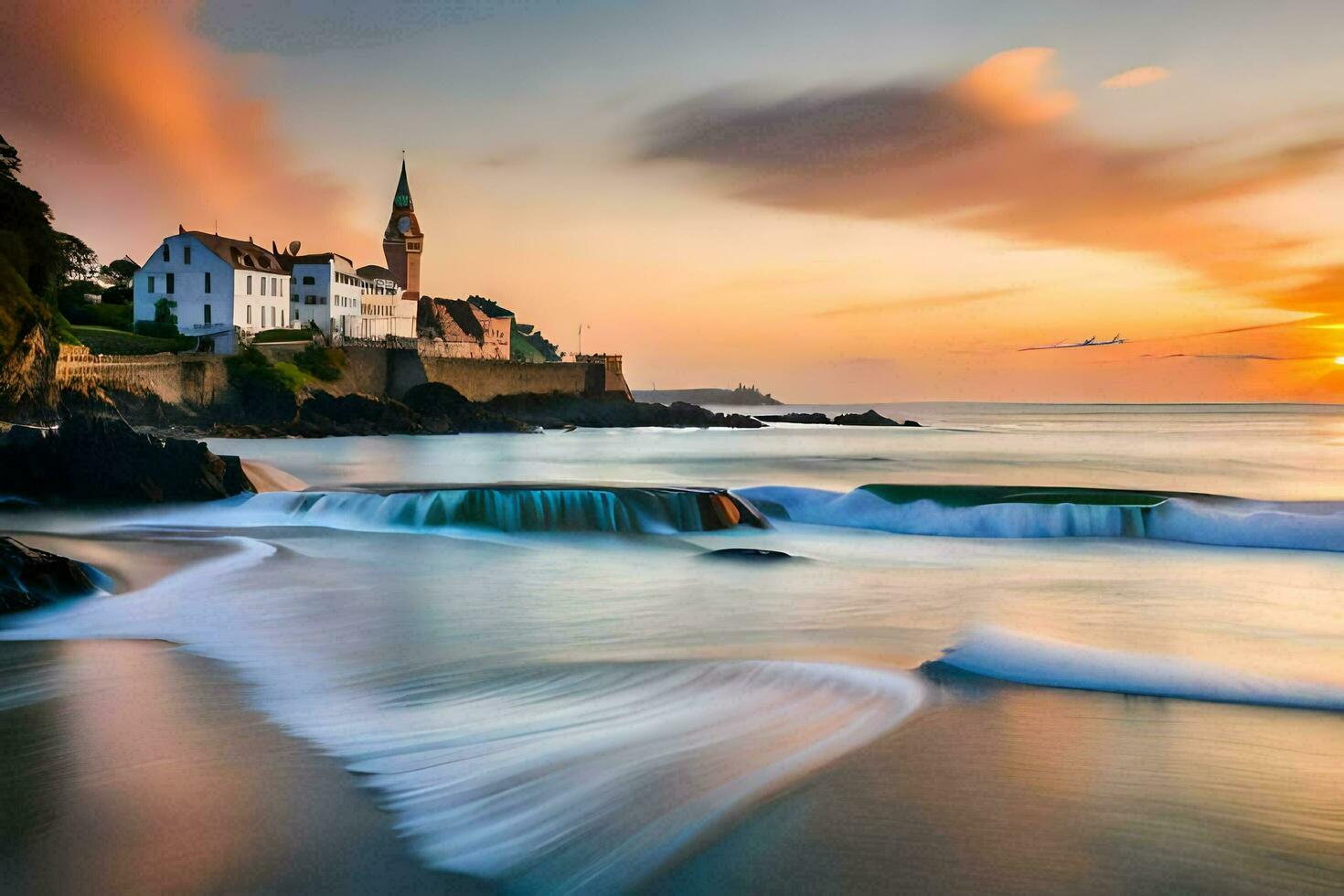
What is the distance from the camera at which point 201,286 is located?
4894 cm

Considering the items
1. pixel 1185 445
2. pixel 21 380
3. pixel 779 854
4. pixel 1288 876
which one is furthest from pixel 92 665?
pixel 1185 445

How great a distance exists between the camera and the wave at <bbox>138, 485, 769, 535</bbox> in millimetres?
15086

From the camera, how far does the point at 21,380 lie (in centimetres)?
2802

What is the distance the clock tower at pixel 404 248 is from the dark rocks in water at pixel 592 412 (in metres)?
15.4

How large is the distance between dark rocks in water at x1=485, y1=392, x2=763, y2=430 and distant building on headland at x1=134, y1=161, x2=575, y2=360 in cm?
629

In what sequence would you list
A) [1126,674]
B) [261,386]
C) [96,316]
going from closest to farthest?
[1126,674], [261,386], [96,316]

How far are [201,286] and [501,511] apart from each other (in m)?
39.8

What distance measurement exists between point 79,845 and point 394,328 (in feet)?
221

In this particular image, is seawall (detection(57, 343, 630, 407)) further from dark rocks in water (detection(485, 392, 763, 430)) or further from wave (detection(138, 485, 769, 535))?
wave (detection(138, 485, 769, 535))

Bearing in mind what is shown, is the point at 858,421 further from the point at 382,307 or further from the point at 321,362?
the point at 321,362

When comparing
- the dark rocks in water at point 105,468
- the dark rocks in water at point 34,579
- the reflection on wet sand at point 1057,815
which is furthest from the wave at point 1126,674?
the dark rocks in water at point 105,468

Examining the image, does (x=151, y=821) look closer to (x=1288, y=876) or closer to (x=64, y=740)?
(x=64, y=740)

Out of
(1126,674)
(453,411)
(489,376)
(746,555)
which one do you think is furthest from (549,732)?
(489,376)

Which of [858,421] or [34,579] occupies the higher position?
[858,421]
